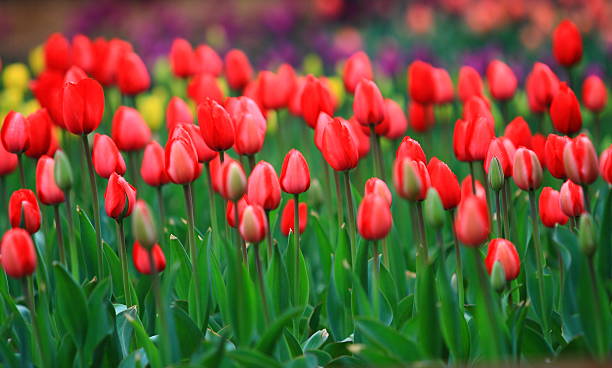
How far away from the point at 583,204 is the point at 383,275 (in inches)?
21.0

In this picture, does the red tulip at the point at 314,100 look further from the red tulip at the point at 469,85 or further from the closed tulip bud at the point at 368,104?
the red tulip at the point at 469,85

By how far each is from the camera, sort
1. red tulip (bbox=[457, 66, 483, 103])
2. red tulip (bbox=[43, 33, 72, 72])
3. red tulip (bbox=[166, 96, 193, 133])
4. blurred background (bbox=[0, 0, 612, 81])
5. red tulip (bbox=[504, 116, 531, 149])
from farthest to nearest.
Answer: blurred background (bbox=[0, 0, 612, 81])
red tulip (bbox=[43, 33, 72, 72])
red tulip (bbox=[457, 66, 483, 103])
red tulip (bbox=[166, 96, 193, 133])
red tulip (bbox=[504, 116, 531, 149])

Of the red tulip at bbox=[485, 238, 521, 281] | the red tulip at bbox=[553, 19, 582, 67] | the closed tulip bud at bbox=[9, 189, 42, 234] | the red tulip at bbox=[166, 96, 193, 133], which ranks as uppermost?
the red tulip at bbox=[553, 19, 582, 67]

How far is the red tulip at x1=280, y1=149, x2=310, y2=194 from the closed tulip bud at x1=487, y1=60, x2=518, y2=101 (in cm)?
109

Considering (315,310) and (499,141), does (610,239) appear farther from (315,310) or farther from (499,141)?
(315,310)

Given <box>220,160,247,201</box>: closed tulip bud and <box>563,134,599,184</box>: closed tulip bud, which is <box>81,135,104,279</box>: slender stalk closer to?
<box>220,160,247,201</box>: closed tulip bud

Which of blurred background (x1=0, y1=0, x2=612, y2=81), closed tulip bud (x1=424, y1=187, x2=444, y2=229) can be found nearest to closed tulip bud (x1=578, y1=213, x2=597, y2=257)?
closed tulip bud (x1=424, y1=187, x2=444, y2=229)

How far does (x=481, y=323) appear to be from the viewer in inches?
65.4

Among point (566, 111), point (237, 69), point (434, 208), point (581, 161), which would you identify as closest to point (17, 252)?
point (434, 208)

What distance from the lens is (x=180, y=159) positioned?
187 cm

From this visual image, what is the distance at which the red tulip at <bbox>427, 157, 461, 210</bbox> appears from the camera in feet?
6.17

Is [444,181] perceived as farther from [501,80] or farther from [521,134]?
[501,80]

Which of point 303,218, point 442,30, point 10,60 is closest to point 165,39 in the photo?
point 10,60

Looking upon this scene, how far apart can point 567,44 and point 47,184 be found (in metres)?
1.82
